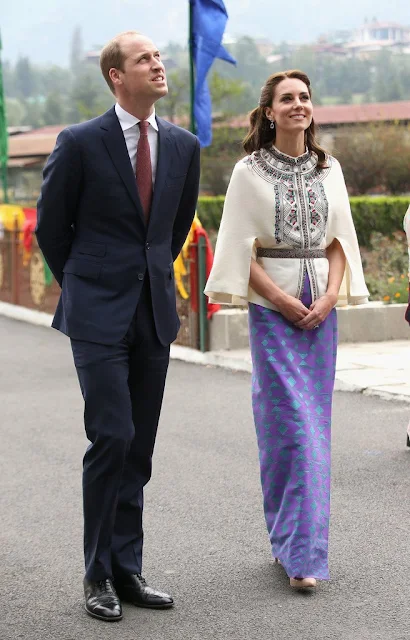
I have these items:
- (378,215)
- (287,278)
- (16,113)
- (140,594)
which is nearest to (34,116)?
(16,113)

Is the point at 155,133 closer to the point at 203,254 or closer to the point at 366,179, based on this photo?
the point at 203,254

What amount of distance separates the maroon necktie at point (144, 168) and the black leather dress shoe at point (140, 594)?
53.8 inches

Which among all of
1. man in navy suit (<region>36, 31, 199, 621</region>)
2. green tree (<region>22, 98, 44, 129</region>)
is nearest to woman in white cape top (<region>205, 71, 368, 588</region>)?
man in navy suit (<region>36, 31, 199, 621</region>)

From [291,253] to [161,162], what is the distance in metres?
0.81

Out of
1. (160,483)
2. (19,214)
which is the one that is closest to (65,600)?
(160,483)

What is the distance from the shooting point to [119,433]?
4.59 m

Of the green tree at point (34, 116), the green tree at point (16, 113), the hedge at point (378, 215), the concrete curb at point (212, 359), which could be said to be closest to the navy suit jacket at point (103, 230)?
the concrete curb at point (212, 359)

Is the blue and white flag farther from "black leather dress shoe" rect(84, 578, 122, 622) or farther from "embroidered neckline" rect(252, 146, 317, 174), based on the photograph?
"black leather dress shoe" rect(84, 578, 122, 622)

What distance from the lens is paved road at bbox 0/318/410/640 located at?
15.0 feet

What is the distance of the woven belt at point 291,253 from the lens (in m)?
5.27

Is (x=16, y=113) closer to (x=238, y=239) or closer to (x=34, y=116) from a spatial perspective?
(x=34, y=116)

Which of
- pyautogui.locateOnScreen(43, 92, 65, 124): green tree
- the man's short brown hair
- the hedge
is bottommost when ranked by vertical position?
pyautogui.locateOnScreen(43, 92, 65, 124): green tree

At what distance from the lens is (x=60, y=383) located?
1144 centimetres

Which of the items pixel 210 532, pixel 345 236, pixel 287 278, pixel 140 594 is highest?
pixel 345 236
